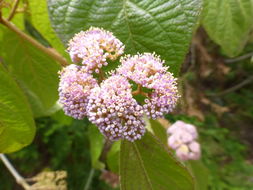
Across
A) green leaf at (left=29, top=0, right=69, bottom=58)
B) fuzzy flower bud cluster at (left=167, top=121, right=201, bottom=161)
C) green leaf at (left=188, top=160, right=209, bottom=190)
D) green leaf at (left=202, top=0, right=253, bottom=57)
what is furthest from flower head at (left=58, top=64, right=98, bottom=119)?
fuzzy flower bud cluster at (left=167, top=121, right=201, bottom=161)

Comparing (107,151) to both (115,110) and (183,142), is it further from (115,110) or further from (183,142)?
(115,110)

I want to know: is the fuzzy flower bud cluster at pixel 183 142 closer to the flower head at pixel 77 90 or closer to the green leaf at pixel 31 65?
the green leaf at pixel 31 65

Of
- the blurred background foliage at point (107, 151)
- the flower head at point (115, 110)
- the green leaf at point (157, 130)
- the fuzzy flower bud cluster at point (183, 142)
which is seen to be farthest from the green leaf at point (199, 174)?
the flower head at point (115, 110)

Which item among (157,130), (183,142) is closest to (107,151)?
(183,142)

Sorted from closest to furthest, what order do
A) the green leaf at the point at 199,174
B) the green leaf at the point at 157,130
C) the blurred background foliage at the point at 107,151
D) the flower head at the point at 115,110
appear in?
the flower head at the point at 115,110
the green leaf at the point at 157,130
the green leaf at the point at 199,174
the blurred background foliage at the point at 107,151

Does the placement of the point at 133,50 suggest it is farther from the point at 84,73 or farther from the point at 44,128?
the point at 44,128

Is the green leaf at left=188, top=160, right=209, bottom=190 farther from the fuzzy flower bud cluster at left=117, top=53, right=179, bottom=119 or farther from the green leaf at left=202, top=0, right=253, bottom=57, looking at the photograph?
the fuzzy flower bud cluster at left=117, top=53, right=179, bottom=119
